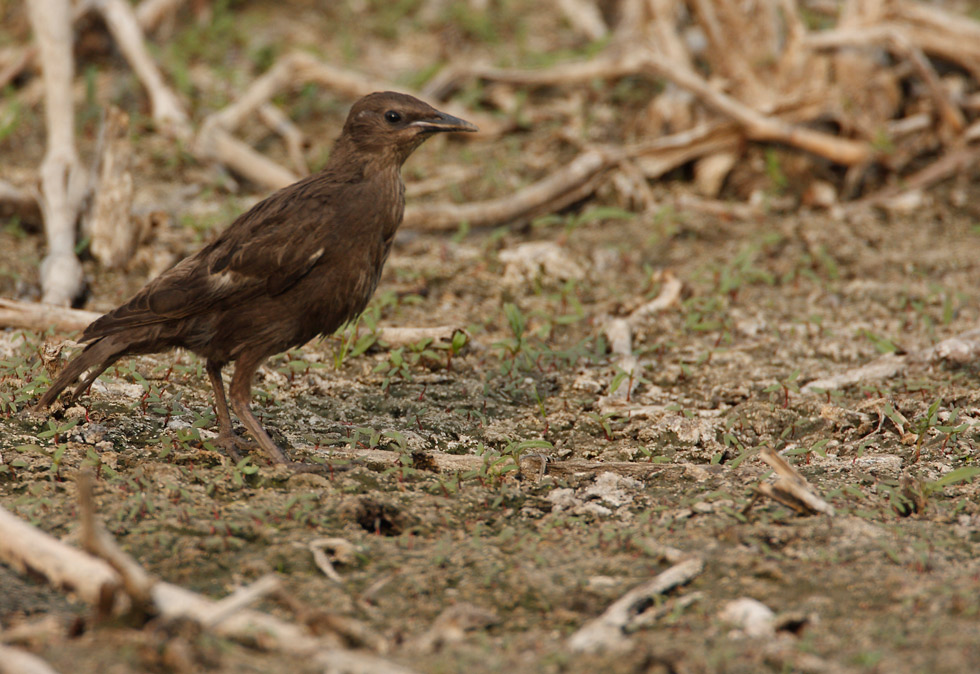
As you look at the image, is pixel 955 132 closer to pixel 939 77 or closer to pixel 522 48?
pixel 939 77

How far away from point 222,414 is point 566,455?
5.55 ft

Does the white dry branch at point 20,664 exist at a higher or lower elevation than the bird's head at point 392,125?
lower

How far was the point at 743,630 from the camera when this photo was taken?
10.4 ft

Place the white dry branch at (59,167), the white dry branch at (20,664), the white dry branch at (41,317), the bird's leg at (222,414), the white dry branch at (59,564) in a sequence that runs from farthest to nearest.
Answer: the white dry branch at (59,167)
the white dry branch at (41,317)
the bird's leg at (222,414)
the white dry branch at (59,564)
the white dry branch at (20,664)

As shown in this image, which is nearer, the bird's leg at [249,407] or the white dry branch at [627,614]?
the white dry branch at [627,614]

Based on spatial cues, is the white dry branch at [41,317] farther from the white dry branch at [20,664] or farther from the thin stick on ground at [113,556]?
the white dry branch at [20,664]

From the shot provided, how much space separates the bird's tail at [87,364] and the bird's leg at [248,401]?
1.75 ft

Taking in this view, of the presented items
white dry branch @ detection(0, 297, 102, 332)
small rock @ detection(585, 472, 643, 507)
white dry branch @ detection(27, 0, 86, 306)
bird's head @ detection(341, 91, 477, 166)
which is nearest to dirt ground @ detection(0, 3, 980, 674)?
small rock @ detection(585, 472, 643, 507)

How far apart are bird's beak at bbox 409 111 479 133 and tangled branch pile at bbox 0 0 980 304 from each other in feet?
7.27

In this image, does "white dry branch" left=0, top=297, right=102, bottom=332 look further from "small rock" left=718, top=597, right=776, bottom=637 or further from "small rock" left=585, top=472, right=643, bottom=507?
"small rock" left=718, top=597, right=776, bottom=637

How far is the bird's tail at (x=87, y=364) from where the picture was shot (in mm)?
4398

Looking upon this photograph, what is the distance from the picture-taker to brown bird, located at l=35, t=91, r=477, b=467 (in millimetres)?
4473

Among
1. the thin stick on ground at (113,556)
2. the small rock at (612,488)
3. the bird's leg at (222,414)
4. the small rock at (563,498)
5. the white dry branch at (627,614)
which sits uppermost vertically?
the thin stick on ground at (113,556)

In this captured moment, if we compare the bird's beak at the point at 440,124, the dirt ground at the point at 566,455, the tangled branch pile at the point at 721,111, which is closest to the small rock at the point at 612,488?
the dirt ground at the point at 566,455
